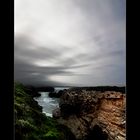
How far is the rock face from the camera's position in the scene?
9.66 m

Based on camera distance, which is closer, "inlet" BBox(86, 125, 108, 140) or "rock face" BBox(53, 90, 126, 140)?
"rock face" BBox(53, 90, 126, 140)

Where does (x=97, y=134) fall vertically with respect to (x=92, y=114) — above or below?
below

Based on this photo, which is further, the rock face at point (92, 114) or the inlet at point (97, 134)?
the inlet at point (97, 134)

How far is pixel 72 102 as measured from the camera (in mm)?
11250

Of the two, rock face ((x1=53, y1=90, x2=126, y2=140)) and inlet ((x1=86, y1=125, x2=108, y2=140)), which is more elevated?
rock face ((x1=53, y1=90, x2=126, y2=140))

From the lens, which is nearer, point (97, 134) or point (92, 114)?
point (97, 134)

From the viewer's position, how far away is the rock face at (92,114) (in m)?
9.66

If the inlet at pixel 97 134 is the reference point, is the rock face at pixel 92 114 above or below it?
above

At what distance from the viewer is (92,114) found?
11398 mm
